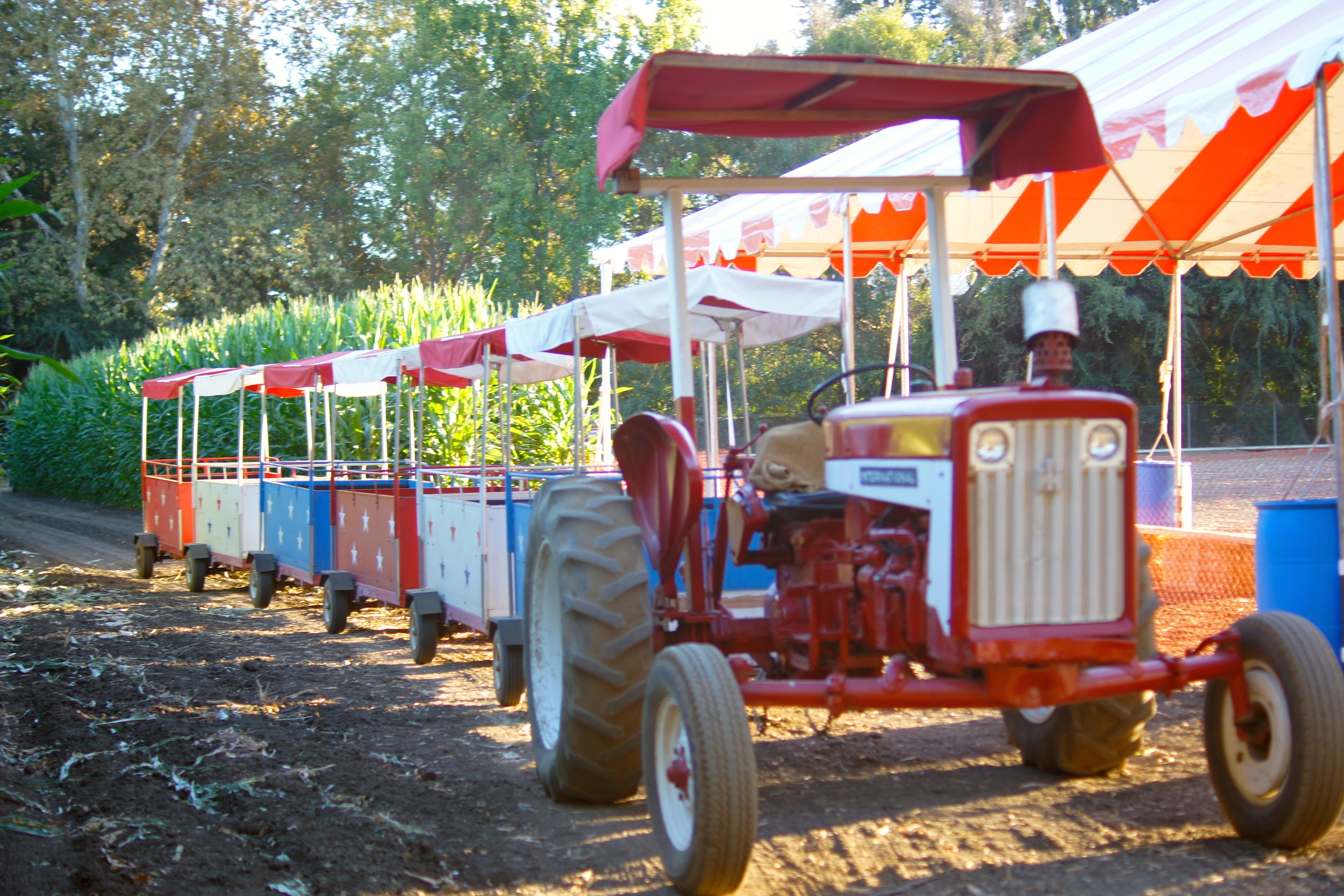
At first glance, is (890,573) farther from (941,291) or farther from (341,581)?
(341,581)

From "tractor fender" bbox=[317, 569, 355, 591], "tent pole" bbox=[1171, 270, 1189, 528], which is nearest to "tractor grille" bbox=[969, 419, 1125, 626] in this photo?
"tractor fender" bbox=[317, 569, 355, 591]

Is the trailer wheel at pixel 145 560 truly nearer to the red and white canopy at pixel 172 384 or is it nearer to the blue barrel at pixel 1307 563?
the red and white canopy at pixel 172 384

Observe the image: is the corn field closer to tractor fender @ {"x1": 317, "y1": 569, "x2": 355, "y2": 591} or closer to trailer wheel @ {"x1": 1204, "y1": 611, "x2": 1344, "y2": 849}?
tractor fender @ {"x1": 317, "y1": 569, "x2": 355, "y2": 591}

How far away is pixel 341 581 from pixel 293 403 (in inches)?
390

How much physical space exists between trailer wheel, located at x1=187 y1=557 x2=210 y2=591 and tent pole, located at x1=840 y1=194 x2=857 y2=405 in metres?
7.31

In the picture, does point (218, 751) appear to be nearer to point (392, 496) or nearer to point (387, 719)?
point (387, 719)

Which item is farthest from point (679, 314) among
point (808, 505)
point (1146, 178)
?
point (1146, 178)

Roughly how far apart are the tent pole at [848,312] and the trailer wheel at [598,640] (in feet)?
4.62

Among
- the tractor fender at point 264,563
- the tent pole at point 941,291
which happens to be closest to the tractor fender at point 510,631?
the tent pole at point 941,291

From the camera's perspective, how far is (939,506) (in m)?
3.50

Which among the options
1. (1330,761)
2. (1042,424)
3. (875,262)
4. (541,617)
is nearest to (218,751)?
(541,617)

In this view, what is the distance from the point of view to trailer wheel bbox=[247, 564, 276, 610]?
11.2 metres

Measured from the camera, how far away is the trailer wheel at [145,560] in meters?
13.6

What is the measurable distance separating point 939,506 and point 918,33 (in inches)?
1467
